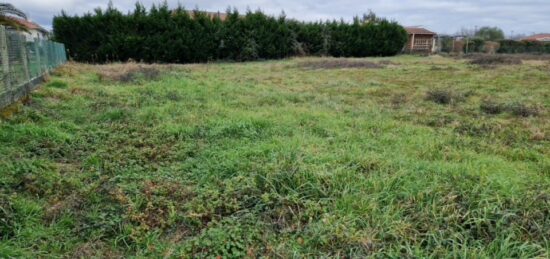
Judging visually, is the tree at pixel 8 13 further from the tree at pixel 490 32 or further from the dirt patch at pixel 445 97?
the tree at pixel 490 32

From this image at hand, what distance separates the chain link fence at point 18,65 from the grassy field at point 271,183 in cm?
32

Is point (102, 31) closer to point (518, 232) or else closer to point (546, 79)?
point (546, 79)

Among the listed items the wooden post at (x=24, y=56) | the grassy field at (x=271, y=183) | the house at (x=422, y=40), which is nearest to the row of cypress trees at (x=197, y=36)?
the house at (x=422, y=40)

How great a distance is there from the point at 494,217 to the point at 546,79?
923 centimetres

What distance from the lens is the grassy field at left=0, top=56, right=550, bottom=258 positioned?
2105mm

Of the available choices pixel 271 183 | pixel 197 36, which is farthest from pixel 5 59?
pixel 197 36

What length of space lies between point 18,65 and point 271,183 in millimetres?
5159

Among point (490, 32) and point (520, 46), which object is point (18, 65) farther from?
point (490, 32)

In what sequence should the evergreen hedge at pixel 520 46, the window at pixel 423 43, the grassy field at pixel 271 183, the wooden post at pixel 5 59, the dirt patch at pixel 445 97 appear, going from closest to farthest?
the grassy field at pixel 271 183 → the wooden post at pixel 5 59 → the dirt patch at pixel 445 97 → the evergreen hedge at pixel 520 46 → the window at pixel 423 43

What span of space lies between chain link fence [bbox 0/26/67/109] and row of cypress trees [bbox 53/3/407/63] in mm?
8883

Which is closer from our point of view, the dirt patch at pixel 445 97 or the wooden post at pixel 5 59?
the wooden post at pixel 5 59

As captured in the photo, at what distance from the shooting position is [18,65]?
5793 mm

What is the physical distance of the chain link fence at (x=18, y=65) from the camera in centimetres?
498

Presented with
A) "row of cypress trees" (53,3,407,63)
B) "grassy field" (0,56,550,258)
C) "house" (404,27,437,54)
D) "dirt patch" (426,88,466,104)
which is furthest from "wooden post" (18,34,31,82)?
"house" (404,27,437,54)
